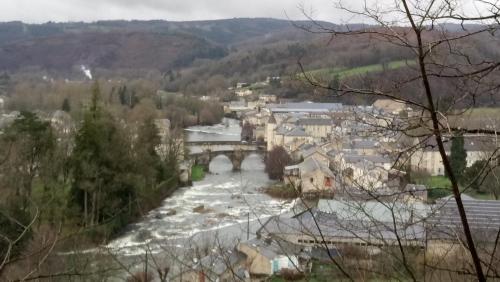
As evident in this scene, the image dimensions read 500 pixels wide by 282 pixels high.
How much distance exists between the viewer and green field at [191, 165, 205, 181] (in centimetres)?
1965

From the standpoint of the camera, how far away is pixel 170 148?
60.5ft

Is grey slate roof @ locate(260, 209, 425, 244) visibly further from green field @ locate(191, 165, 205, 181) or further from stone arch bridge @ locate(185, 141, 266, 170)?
stone arch bridge @ locate(185, 141, 266, 170)

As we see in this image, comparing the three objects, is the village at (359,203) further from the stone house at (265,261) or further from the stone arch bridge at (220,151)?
the stone arch bridge at (220,151)

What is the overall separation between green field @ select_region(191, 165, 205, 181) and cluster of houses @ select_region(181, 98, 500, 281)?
10.8 feet

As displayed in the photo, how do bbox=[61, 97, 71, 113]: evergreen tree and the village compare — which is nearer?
the village

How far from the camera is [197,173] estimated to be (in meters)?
20.5

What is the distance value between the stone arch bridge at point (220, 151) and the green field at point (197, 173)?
363mm

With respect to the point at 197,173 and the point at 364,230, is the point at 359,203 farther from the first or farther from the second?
the point at 197,173

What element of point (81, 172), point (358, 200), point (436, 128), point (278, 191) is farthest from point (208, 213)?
point (436, 128)

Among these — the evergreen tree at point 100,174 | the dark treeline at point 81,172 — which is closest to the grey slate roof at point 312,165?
the dark treeline at point 81,172

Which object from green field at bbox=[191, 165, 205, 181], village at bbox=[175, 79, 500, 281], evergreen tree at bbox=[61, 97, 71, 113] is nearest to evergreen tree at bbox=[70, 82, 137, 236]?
village at bbox=[175, 79, 500, 281]

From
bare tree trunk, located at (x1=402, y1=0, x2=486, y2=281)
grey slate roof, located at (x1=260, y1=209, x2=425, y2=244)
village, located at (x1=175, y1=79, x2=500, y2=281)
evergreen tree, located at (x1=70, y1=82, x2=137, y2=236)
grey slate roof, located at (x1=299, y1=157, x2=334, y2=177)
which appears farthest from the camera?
grey slate roof, located at (x1=299, y1=157, x2=334, y2=177)

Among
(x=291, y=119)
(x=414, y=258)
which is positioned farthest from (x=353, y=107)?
(x=291, y=119)

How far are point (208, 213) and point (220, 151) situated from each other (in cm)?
910
